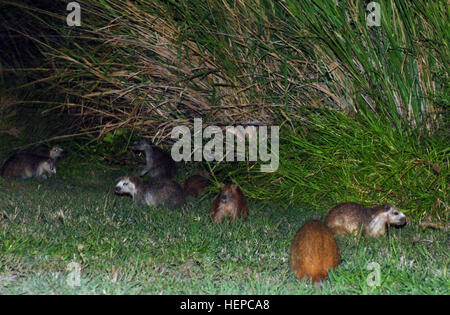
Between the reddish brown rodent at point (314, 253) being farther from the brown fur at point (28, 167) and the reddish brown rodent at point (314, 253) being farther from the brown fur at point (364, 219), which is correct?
the brown fur at point (28, 167)

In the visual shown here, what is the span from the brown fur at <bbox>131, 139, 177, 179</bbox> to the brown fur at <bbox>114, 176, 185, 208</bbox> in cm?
95

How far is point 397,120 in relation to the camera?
5.05 metres

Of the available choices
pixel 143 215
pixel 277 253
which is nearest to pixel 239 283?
pixel 277 253

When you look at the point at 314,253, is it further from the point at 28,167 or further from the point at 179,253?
the point at 28,167

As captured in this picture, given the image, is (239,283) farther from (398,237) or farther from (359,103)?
(359,103)

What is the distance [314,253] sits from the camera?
3361 mm

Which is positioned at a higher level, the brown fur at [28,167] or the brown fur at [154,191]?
the brown fur at [28,167]

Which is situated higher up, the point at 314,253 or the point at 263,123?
the point at 263,123

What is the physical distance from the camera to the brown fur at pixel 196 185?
20.5 ft

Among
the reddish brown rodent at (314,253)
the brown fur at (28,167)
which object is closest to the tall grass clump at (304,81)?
the brown fur at (28,167)

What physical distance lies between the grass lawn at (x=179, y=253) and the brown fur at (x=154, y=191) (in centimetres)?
29

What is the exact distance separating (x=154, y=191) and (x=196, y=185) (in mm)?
627

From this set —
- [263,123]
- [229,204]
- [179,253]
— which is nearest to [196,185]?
[263,123]

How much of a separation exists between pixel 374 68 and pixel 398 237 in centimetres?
159
